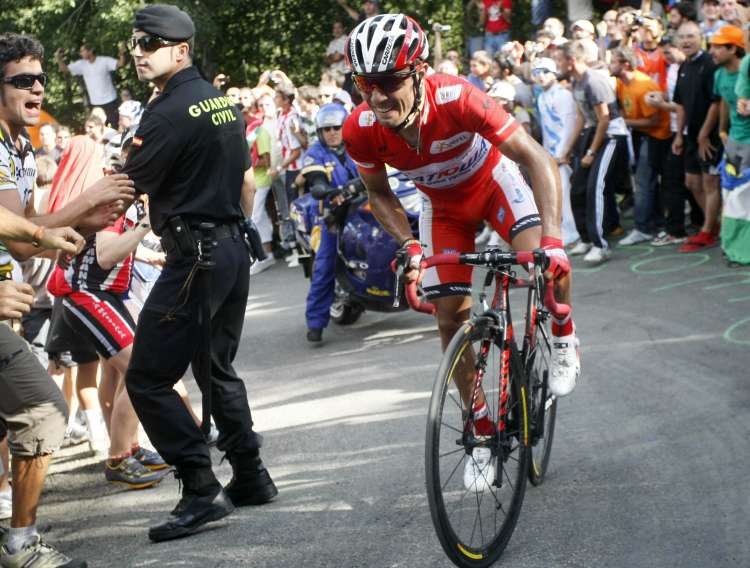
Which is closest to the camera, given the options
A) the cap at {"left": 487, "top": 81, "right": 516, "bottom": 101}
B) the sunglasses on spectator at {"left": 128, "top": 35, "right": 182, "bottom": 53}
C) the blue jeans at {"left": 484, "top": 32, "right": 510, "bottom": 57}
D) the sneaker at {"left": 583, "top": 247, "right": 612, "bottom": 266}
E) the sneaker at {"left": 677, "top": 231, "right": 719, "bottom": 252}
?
the sunglasses on spectator at {"left": 128, "top": 35, "right": 182, "bottom": 53}

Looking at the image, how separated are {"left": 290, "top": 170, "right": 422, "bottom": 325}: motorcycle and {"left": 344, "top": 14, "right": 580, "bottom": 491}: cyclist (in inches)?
149

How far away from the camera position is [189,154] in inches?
210

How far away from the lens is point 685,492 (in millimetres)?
5309

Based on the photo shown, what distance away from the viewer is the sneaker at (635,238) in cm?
1264

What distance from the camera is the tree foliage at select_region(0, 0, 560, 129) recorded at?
22922 millimetres

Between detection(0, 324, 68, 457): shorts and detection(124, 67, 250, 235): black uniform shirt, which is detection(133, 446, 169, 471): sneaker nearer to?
detection(0, 324, 68, 457): shorts

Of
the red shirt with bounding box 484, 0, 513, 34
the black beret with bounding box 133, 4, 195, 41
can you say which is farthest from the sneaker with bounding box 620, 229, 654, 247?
the black beret with bounding box 133, 4, 195, 41

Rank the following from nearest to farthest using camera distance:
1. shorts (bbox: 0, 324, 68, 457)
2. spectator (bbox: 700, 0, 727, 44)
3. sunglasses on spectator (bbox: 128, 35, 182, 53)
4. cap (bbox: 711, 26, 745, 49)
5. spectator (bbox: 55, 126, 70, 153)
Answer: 1. shorts (bbox: 0, 324, 68, 457)
2. sunglasses on spectator (bbox: 128, 35, 182, 53)
3. cap (bbox: 711, 26, 745, 49)
4. spectator (bbox: 700, 0, 727, 44)
5. spectator (bbox: 55, 126, 70, 153)

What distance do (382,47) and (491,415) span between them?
5.51 ft

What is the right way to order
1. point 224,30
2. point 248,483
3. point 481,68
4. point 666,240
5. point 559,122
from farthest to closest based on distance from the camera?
point 224,30 < point 481,68 < point 559,122 < point 666,240 < point 248,483

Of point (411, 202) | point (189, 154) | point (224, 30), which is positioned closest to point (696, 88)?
point (411, 202)

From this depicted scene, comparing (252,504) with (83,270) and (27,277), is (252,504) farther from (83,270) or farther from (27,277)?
(27,277)

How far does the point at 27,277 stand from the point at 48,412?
3074 mm

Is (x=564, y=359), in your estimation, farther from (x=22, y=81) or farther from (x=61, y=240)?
(x=22, y=81)
